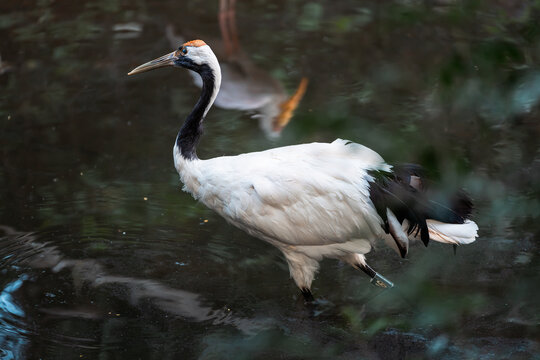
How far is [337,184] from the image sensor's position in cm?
402

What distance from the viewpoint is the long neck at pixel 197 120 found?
14.6 feet

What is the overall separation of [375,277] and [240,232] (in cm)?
119

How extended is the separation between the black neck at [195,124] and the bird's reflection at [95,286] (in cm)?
87

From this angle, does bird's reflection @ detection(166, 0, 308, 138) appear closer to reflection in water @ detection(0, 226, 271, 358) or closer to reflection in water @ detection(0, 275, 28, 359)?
reflection in water @ detection(0, 226, 271, 358)

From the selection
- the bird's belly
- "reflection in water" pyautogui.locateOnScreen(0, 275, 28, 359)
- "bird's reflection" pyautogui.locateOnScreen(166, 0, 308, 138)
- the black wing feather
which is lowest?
"bird's reflection" pyautogui.locateOnScreen(166, 0, 308, 138)

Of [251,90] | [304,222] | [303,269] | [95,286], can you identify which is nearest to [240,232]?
[303,269]

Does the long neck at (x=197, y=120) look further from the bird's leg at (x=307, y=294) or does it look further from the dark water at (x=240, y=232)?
the bird's leg at (x=307, y=294)

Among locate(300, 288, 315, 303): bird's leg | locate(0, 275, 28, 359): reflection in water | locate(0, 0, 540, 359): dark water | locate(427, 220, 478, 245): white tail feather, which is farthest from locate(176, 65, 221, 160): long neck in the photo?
locate(427, 220, 478, 245): white tail feather

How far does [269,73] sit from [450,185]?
6.00 metres

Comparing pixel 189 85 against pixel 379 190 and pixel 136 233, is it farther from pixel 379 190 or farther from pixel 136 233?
pixel 379 190

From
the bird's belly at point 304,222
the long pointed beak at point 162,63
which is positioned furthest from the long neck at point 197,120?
the bird's belly at point 304,222

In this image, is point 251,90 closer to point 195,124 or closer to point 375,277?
point 195,124

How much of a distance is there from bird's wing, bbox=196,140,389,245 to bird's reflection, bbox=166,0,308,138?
192cm

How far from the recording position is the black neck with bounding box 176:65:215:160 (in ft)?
14.6
